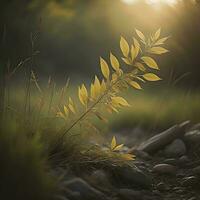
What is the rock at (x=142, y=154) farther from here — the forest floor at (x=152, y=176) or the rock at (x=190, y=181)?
the rock at (x=190, y=181)

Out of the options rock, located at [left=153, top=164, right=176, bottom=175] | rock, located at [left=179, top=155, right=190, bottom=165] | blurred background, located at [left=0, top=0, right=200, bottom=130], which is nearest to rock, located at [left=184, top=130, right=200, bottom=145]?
rock, located at [left=179, top=155, right=190, bottom=165]

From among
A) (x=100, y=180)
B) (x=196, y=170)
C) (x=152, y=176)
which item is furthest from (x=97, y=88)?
(x=196, y=170)

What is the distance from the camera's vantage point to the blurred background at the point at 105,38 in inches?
218

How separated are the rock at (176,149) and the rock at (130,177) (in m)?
0.86

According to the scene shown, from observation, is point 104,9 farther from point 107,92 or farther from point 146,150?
point 107,92

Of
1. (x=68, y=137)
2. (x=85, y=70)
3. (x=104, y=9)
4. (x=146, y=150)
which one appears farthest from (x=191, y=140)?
(x=104, y=9)

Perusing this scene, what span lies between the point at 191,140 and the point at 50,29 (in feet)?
14.4

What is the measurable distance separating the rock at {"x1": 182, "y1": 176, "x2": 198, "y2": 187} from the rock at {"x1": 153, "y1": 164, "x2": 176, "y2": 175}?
0.18 m

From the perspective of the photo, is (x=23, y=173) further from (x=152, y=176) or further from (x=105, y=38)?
(x=105, y=38)

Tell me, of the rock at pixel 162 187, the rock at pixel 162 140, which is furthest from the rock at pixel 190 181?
the rock at pixel 162 140

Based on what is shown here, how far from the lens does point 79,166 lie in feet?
9.09

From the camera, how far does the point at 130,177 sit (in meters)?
2.90

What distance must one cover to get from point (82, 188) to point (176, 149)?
143cm

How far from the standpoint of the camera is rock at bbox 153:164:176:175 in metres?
3.34
